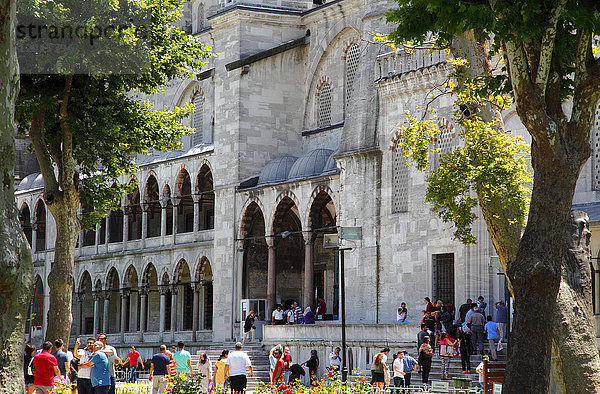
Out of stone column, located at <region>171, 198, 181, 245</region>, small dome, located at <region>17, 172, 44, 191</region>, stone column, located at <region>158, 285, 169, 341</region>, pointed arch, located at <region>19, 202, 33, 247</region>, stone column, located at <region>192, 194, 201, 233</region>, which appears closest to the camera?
stone column, located at <region>192, 194, 201, 233</region>

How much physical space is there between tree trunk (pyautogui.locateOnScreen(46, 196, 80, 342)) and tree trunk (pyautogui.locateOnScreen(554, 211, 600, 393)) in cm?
1135

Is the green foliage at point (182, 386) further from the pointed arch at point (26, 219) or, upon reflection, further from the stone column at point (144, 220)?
the pointed arch at point (26, 219)

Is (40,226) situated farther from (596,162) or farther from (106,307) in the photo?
(596,162)

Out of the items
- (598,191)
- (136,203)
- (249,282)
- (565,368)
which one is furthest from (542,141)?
(136,203)

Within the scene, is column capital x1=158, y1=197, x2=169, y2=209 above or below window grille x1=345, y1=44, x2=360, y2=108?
below

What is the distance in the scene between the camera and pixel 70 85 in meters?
22.2

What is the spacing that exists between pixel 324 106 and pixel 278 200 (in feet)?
17.3

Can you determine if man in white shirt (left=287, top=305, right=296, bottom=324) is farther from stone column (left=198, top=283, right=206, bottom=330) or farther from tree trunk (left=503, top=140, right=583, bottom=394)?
tree trunk (left=503, top=140, right=583, bottom=394)

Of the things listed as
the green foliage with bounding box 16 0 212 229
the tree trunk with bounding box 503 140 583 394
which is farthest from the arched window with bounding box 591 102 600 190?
the tree trunk with bounding box 503 140 583 394

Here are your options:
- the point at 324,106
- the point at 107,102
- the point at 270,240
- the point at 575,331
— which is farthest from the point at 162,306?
the point at 575,331

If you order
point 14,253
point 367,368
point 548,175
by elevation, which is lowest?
point 367,368

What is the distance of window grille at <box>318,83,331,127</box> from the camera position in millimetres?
39875

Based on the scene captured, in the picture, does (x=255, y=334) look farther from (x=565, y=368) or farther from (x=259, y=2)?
(x=565, y=368)

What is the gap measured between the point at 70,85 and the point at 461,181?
9.72 m
